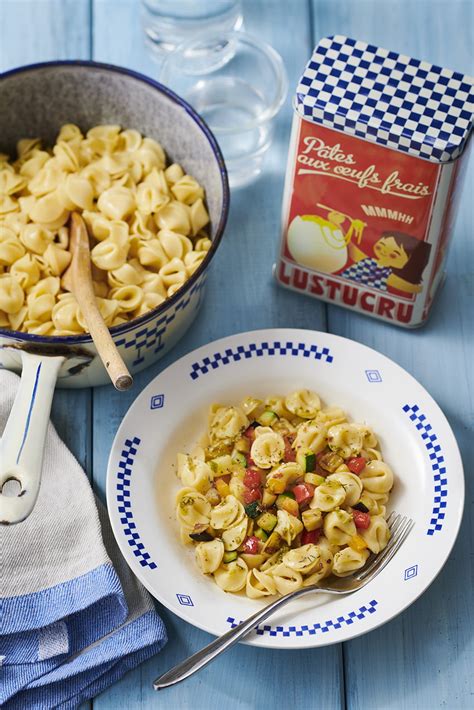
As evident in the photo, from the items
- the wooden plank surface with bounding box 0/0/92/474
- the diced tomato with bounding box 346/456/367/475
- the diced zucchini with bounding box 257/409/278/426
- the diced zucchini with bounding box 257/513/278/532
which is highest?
the wooden plank surface with bounding box 0/0/92/474

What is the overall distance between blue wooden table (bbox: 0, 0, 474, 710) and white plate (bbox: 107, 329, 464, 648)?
0.12 m

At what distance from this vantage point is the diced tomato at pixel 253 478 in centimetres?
176

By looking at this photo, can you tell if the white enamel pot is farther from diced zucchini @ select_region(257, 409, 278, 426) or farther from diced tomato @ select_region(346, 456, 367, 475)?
diced tomato @ select_region(346, 456, 367, 475)

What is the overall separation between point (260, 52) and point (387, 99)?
0.60 meters

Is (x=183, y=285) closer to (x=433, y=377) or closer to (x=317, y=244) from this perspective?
(x=317, y=244)

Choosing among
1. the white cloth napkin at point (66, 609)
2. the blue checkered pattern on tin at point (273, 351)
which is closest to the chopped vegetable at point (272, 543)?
the white cloth napkin at point (66, 609)

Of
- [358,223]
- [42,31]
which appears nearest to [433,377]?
[358,223]

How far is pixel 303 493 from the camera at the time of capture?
173 cm

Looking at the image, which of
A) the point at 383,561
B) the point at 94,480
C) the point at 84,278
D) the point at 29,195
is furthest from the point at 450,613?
the point at 29,195

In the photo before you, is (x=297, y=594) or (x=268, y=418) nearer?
(x=297, y=594)

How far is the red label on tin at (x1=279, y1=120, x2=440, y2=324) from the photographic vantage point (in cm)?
173

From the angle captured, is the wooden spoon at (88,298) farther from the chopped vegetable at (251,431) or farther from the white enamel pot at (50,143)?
the chopped vegetable at (251,431)

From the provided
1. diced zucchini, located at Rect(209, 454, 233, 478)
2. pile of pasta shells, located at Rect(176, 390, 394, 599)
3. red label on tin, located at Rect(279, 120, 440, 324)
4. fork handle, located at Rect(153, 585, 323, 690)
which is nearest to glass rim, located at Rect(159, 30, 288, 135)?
red label on tin, located at Rect(279, 120, 440, 324)

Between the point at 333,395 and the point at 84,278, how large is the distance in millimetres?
470
